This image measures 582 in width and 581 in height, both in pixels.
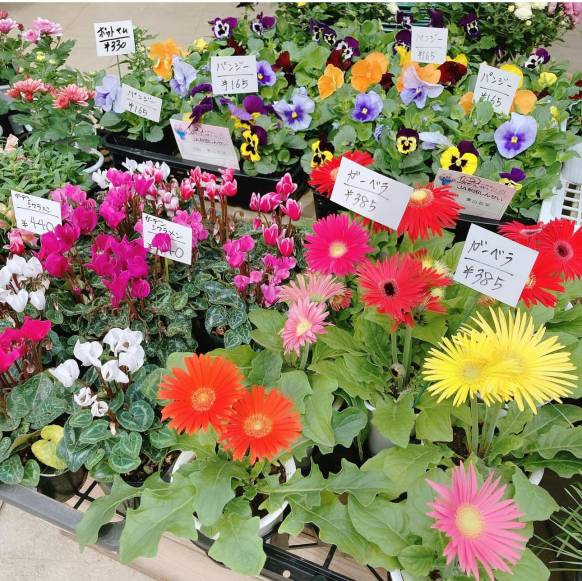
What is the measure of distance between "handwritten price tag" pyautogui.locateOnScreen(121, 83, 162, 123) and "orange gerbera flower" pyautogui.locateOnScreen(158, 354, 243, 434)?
117 centimetres

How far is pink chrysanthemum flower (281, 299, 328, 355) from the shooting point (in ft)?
2.64

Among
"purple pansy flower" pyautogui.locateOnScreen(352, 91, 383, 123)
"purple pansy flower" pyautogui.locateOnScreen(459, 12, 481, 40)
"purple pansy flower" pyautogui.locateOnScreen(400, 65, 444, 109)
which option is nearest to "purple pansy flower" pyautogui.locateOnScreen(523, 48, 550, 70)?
"purple pansy flower" pyautogui.locateOnScreen(459, 12, 481, 40)

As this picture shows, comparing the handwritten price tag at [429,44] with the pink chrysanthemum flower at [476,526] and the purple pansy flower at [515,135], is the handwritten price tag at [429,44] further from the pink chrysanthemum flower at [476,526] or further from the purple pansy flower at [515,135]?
the pink chrysanthemum flower at [476,526]

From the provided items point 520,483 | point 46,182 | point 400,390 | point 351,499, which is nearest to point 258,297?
point 400,390

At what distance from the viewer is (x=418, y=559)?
2.43ft

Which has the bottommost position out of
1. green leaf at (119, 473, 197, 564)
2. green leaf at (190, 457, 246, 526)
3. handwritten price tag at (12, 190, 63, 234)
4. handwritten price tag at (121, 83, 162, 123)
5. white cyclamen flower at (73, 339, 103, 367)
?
green leaf at (119, 473, 197, 564)

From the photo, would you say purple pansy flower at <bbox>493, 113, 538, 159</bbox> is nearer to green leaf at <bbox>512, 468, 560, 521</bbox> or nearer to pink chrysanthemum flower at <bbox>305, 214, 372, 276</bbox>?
pink chrysanthemum flower at <bbox>305, 214, 372, 276</bbox>

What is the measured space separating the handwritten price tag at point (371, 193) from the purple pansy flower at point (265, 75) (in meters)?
0.97

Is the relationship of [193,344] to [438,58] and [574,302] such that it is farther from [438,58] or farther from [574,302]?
[438,58]

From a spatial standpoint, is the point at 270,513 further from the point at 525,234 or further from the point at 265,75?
the point at 265,75

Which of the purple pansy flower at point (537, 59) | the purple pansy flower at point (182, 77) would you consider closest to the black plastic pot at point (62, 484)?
the purple pansy flower at point (182, 77)

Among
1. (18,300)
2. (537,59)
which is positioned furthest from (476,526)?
(537,59)

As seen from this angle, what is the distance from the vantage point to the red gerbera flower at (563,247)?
0.76m

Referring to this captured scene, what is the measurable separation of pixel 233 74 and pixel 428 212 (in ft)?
3.36
